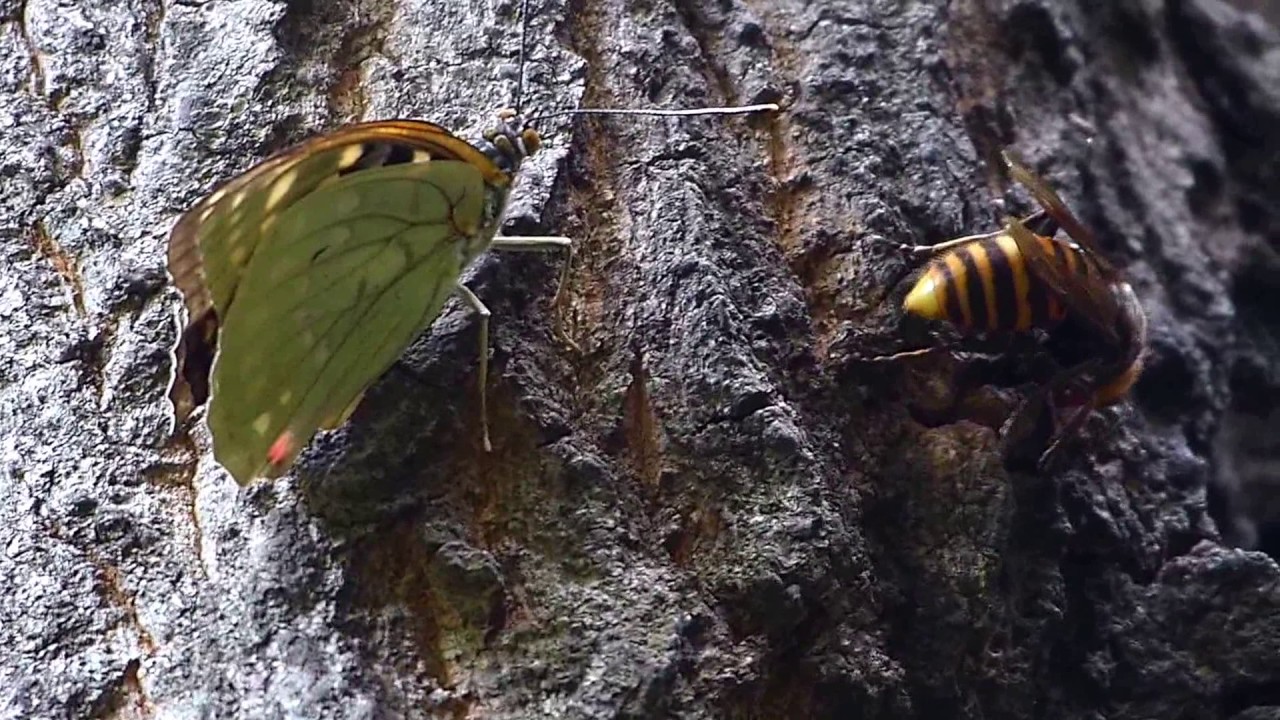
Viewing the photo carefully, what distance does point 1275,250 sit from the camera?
3127 mm

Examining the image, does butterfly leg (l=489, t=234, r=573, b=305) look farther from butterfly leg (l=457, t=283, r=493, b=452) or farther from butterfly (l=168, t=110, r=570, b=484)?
butterfly leg (l=457, t=283, r=493, b=452)

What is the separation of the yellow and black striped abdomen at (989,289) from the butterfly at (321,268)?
0.60 meters

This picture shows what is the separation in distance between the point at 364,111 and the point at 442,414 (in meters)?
0.59

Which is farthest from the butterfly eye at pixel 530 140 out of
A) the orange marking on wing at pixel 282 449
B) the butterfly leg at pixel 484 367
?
the orange marking on wing at pixel 282 449

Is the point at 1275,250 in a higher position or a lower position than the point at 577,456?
higher

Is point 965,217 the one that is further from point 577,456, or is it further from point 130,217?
point 130,217

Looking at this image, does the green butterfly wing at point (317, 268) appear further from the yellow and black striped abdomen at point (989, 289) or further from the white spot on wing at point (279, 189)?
the yellow and black striped abdomen at point (989, 289)

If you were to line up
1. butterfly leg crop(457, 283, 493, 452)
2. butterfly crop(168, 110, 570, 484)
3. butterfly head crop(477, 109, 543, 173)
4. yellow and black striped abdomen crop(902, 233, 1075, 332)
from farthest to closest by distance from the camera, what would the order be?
yellow and black striped abdomen crop(902, 233, 1075, 332) → butterfly head crop(477, 109, 543, 173) → butterfly leg crop(457, 283, 493, 452) → butterfly crop(168, 110, 570, 484)

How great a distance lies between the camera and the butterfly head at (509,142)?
205 cm

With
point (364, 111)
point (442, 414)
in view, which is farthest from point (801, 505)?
point (364, 111)

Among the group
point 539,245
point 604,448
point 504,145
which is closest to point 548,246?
point 539,245

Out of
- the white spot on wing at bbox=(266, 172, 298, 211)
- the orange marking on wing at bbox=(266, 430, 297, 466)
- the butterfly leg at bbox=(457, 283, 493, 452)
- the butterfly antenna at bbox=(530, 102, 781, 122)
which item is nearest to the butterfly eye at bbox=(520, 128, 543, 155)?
the butterfly antenna at bbox=(530, 102, 781, 122)

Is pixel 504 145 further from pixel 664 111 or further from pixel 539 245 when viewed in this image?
pixel 664 111

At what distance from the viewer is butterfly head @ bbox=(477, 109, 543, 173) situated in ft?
6.73
